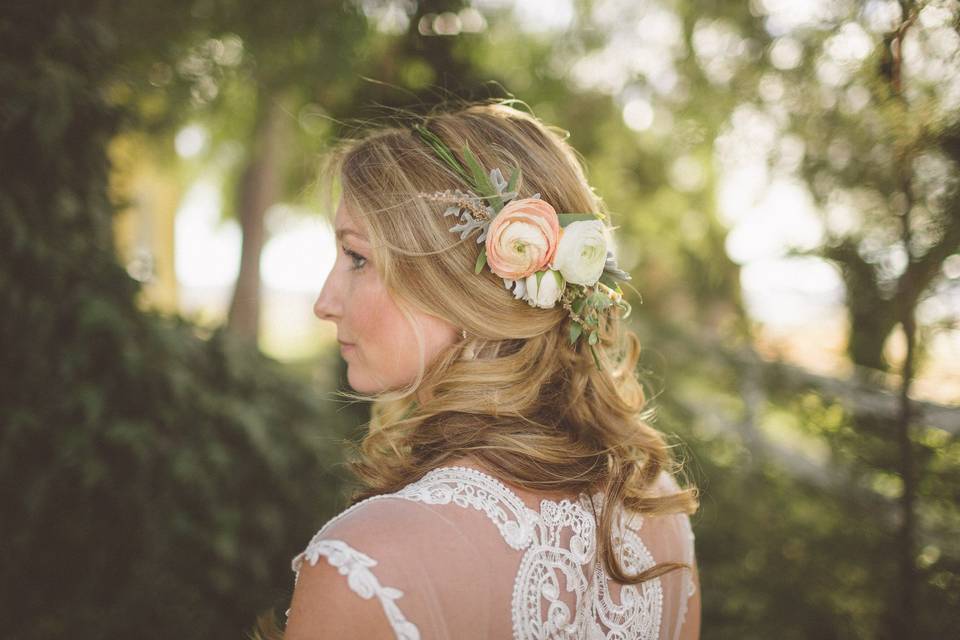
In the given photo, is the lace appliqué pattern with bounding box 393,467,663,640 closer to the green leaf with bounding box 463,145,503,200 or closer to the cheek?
the cheek

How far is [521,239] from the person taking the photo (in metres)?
1.51

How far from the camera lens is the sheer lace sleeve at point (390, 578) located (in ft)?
3.63

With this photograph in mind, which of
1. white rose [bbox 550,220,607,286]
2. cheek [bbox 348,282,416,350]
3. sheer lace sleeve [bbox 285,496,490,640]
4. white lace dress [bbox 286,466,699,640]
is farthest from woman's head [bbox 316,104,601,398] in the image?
sheer lace sleeve [bbox 285,496,490,640]

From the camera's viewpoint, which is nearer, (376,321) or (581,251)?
(581,251)

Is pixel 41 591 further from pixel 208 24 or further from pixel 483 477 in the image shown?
pixel 208 24

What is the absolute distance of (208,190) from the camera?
33.1 ft

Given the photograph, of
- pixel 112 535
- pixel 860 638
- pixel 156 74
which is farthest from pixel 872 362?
pixel 156 74

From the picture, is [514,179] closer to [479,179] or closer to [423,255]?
[479,179]

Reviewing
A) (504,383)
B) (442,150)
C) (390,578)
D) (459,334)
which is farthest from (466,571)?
(442,150)

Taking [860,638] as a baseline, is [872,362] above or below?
above

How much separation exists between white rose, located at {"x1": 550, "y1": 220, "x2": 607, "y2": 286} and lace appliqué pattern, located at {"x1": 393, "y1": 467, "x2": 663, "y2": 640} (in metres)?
0.53

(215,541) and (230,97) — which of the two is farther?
(230,97)

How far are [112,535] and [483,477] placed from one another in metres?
2.46

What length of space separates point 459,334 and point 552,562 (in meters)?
0.60
